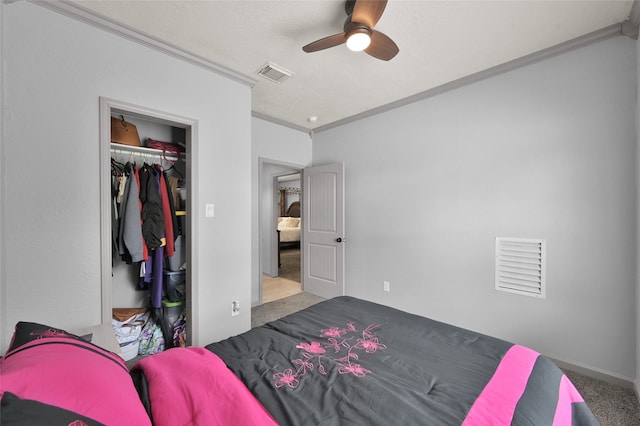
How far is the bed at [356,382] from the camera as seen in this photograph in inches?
35.5

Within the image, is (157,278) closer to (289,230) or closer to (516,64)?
(516,64)

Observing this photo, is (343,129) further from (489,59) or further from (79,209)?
(79,209)

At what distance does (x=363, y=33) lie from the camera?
5.37 feet

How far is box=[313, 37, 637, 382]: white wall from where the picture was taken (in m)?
1.96

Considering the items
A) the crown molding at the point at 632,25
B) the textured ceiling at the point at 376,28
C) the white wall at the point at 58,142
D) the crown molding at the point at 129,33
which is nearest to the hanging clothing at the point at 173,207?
the white wall at the point at 58,142

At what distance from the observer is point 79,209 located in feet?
5.78

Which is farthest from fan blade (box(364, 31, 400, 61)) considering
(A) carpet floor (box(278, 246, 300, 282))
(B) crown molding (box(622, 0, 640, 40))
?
(A) carpet floor (box(278, 246, 300, 282))

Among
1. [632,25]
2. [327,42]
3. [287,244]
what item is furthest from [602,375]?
[287,244]

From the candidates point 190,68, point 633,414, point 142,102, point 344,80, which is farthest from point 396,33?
point 633,414

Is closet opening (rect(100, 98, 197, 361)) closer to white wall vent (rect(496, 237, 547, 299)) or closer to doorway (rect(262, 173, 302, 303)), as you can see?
doorway (rect(262, 173, 302, 303))

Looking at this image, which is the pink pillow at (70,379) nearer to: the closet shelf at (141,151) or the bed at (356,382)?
the bed at (356,382)

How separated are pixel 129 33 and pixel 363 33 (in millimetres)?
1662

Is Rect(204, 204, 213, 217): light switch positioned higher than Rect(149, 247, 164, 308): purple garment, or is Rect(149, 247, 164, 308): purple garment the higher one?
Rect(204, 204, 213, 217): light switch

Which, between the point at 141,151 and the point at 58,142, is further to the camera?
the point at 141,151
